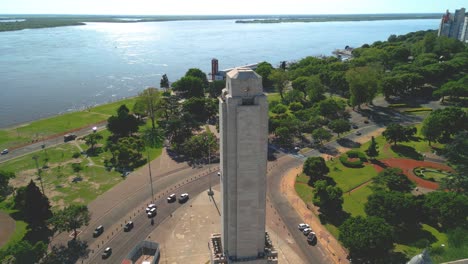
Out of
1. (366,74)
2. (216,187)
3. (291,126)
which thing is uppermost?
(366,74)

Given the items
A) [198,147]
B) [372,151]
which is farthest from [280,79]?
[198,147]

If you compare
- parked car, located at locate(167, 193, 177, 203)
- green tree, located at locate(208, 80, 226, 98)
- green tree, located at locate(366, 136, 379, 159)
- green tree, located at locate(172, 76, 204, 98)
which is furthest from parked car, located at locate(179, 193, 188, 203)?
green tree, located at locate(208, 80, 226, 98)

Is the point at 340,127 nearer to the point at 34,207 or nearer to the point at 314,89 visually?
the point at 314,89

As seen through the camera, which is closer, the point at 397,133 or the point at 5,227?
the point at 5,227

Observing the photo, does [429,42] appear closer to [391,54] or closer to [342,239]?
[391,54]

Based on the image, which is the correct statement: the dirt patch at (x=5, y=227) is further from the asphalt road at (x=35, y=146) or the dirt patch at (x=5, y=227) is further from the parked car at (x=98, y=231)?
the asphalt road at (x=35, y=146)

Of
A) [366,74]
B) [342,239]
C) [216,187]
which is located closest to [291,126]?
[216,187]

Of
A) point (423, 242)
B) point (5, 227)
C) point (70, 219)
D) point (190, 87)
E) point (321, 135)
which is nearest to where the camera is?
point (423, 242)
